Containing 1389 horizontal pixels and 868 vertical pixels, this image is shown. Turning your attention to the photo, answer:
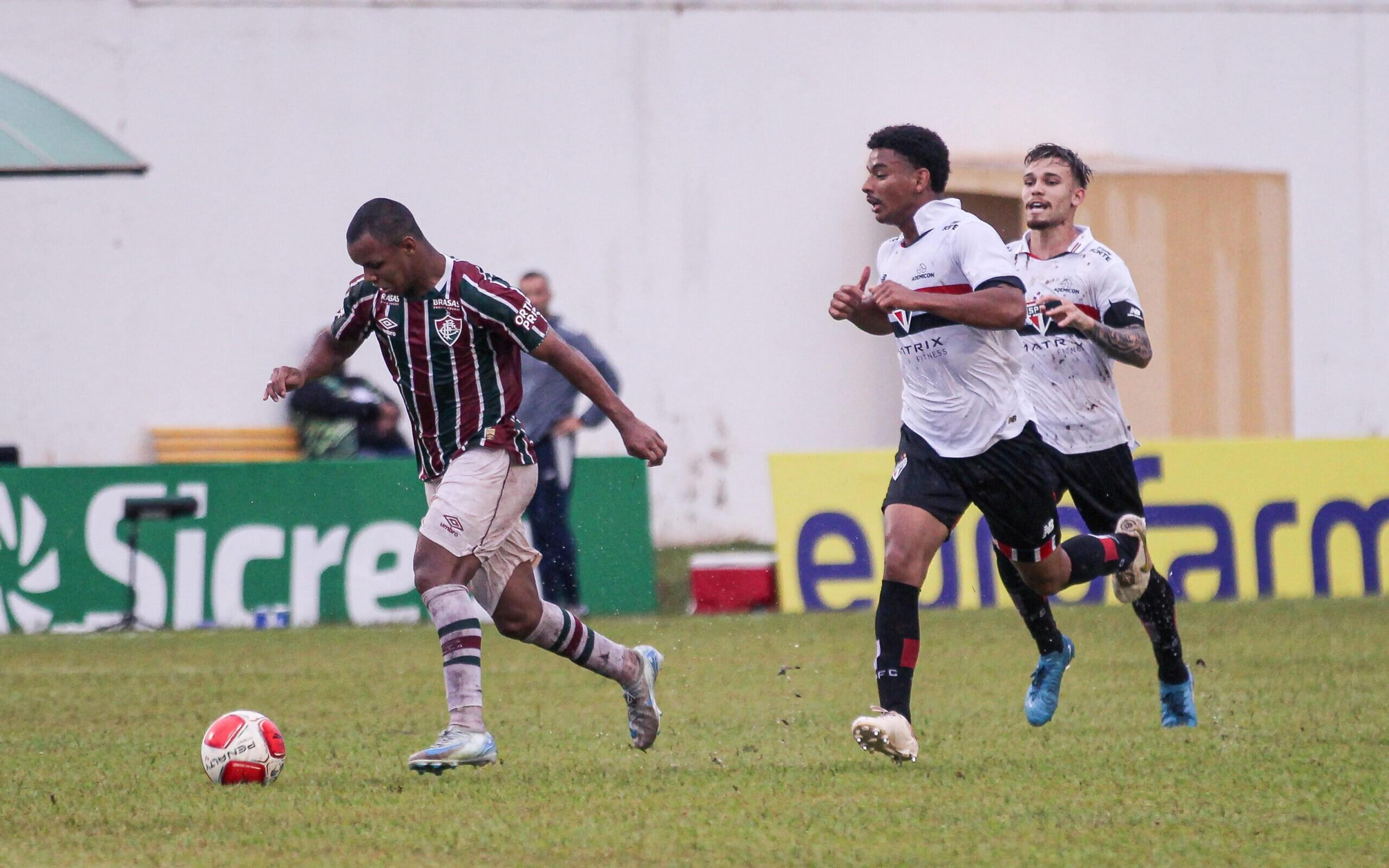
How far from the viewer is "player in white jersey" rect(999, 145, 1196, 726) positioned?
25.4 ft

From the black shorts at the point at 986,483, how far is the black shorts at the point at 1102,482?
99 centimetres

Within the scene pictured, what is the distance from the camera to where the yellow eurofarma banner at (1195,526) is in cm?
1332

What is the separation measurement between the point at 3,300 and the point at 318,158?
326cm

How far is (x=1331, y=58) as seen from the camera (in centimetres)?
2058

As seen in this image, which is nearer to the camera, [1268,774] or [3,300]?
[1268,774]

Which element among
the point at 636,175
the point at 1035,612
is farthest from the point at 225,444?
the point at 1035,612

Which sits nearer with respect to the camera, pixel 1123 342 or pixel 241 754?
pixel 241 754

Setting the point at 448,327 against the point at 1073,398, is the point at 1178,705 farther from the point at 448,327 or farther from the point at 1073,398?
the point at 448,327

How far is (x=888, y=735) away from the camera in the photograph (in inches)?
245

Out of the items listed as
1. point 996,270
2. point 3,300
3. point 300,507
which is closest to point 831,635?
point 300,507

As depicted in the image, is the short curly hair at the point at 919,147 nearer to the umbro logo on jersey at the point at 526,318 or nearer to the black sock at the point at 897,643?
the umbro logo on jersey at the point at 526,318

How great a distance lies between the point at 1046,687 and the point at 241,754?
3.18 meters

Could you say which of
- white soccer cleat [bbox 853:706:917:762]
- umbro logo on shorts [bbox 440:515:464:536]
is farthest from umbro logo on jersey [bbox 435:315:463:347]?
white soccer cleat [bbox 853:706:917:762]

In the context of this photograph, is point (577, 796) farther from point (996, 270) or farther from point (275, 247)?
point (275, 247)
